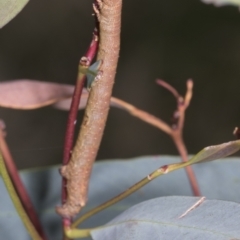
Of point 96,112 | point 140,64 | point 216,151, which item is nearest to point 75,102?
point 96,112

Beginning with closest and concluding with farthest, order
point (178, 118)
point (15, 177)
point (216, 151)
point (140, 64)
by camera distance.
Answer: point (216, 151) → point (15, 177) → point (178, 118) → point (140, 64)

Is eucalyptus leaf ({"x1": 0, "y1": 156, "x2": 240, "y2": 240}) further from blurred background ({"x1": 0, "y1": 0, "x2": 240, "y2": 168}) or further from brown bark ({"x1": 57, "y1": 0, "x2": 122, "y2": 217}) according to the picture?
blurred background ({"x1": 0, "y1": 0, "x2": 240, "y2": 168})

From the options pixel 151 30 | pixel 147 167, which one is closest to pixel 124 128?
pixel 151 30

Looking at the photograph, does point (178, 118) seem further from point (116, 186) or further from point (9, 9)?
point (9, 9)

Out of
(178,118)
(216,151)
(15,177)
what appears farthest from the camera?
(178,118)

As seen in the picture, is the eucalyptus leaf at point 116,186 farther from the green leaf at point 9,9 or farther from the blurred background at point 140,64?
the blurred background at point 140,64

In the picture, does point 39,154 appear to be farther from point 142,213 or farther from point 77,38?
point 142,213

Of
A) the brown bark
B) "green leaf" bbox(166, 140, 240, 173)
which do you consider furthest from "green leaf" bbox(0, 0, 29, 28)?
"green leaf" bbox(166, 140, 240, 173)

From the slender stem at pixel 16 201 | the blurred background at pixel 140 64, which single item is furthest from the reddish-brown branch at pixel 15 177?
the blurred background at pixel 140 64
